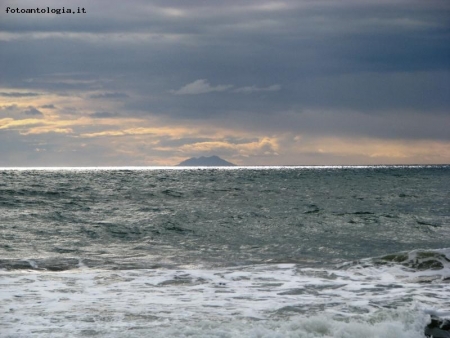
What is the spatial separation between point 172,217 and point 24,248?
12.5 meters

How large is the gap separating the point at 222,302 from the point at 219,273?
377 cm

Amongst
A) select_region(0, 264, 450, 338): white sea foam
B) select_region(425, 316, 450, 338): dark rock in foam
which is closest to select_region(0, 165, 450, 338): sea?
select_region(0, 264, 450, 338): white sea foam

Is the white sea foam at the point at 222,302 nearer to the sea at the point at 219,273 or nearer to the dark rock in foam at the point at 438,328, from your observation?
the sea at the point at 219,273

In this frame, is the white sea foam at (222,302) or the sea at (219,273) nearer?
the white sea foam at (222,302)

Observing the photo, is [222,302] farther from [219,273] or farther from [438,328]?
[438,328]

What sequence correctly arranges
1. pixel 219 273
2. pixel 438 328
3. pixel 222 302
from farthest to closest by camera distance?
1. pixel 219 273
2. pixel 222 302
3. pixel 438 328

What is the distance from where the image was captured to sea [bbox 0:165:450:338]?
11219mm

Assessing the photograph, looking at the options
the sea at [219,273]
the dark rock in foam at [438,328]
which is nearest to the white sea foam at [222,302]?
the sea at [219,273]

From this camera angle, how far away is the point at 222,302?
43.6 ft

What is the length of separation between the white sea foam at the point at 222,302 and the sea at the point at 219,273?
28mm

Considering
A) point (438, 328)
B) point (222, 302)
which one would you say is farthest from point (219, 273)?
point (438, 328)

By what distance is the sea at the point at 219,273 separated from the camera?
11219 mm

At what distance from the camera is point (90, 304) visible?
12930mm

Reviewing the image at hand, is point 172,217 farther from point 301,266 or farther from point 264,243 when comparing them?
point 301,266
